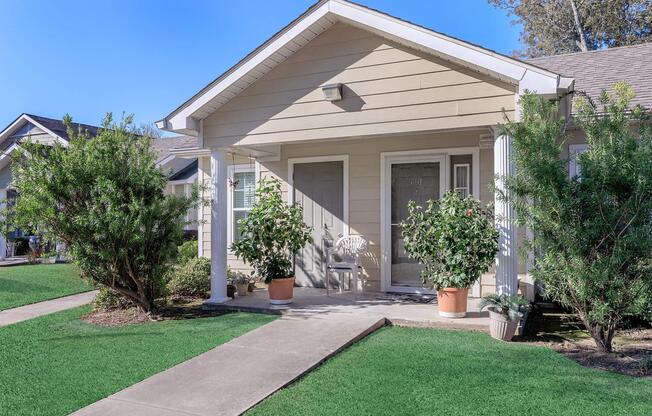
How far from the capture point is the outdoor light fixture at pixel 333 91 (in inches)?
233

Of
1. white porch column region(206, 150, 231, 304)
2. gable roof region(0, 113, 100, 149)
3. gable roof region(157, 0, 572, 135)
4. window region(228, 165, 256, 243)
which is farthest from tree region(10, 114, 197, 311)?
gable roof region(0, 113, 100, 149)

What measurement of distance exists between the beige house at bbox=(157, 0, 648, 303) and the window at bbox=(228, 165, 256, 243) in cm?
21

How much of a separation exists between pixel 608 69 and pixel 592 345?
6094 millimetres

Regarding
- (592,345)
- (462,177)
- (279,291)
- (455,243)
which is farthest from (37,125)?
(592,345)

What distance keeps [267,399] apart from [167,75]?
25.6 meters

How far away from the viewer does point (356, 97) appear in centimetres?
592

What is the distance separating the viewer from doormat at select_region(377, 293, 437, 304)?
6.84 meters

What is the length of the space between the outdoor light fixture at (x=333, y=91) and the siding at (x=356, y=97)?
8 cm

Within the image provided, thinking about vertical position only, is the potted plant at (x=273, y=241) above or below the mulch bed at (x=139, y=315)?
above

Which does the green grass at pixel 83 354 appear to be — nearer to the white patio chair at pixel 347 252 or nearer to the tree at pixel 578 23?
the white patio chair at pixel 347 252

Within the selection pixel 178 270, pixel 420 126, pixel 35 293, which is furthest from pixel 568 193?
pixel 35 293

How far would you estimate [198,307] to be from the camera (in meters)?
6.92

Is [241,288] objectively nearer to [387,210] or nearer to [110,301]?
[110,301]

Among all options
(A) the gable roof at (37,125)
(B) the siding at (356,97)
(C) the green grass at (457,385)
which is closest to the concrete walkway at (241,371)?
(C) the green grass at (457,385)
